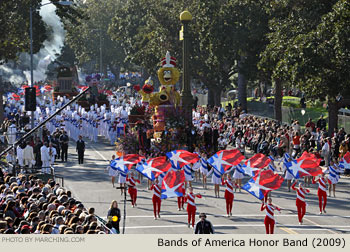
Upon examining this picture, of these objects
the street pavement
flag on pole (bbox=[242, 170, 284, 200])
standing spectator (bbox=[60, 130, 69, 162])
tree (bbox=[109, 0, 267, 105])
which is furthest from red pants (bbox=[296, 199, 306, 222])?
tree (bbox=[109, 0, 267, 105])

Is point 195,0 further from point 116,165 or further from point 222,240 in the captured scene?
point 222,240

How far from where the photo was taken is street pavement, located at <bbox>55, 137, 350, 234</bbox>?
75.8 feet

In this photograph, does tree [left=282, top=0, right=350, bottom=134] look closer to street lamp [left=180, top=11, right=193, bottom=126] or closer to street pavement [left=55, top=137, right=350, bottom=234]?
street pavement [left=55, top=137, right=350, bottom=234]

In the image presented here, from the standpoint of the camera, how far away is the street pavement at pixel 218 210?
23.1 metres

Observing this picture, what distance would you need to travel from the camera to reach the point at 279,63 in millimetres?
38469

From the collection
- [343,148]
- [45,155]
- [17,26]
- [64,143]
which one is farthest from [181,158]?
[17,26]

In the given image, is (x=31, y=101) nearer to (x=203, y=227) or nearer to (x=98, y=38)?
(x=203, y=227)

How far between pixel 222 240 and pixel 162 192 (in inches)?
347

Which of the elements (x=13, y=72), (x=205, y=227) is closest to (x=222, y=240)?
(x=205, y=227)

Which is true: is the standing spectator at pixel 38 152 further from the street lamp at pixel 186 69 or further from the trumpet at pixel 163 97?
the street lamp at pixel 186 69

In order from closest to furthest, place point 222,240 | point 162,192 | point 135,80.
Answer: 1. point 222,240
2. point 162,192
3. point 135,80

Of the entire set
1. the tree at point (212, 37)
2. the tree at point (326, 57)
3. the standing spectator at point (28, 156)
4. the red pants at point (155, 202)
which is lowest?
the red pants at point (155, 202)

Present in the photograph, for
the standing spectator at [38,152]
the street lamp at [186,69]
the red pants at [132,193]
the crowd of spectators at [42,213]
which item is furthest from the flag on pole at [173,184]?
the standing spectator at [38,152]

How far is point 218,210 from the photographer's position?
1030 inches
